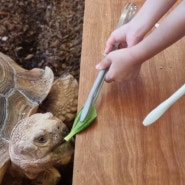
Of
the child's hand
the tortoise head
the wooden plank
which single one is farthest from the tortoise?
the child's hand

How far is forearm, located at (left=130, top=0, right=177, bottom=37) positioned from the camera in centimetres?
79

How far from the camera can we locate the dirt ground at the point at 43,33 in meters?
1.29

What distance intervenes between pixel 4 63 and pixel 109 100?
35 centimetres

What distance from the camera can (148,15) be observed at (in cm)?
80

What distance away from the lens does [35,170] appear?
0.88 m

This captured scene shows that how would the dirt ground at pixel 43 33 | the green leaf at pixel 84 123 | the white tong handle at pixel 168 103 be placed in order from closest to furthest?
the white tong handle at pixel 168 103 < the green leaf at pixel 84 123 < the dirt ground at pixel 43 33

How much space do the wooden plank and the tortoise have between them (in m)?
0.11

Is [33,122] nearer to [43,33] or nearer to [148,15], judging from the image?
[148,15]

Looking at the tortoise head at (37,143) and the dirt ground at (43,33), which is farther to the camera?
the dirt ground at (43,33)

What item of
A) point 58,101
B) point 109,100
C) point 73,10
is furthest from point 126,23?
point 73,10

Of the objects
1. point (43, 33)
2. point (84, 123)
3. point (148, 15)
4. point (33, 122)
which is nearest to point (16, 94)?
point (33, 122)

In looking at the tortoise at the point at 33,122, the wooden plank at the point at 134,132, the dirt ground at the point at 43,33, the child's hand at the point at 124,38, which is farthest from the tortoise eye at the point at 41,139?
the dirt ground at the point at 43,33

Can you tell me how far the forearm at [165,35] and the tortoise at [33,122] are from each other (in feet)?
0.85

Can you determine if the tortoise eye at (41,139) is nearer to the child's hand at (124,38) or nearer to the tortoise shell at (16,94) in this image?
the tortoise shell at (16,94)
